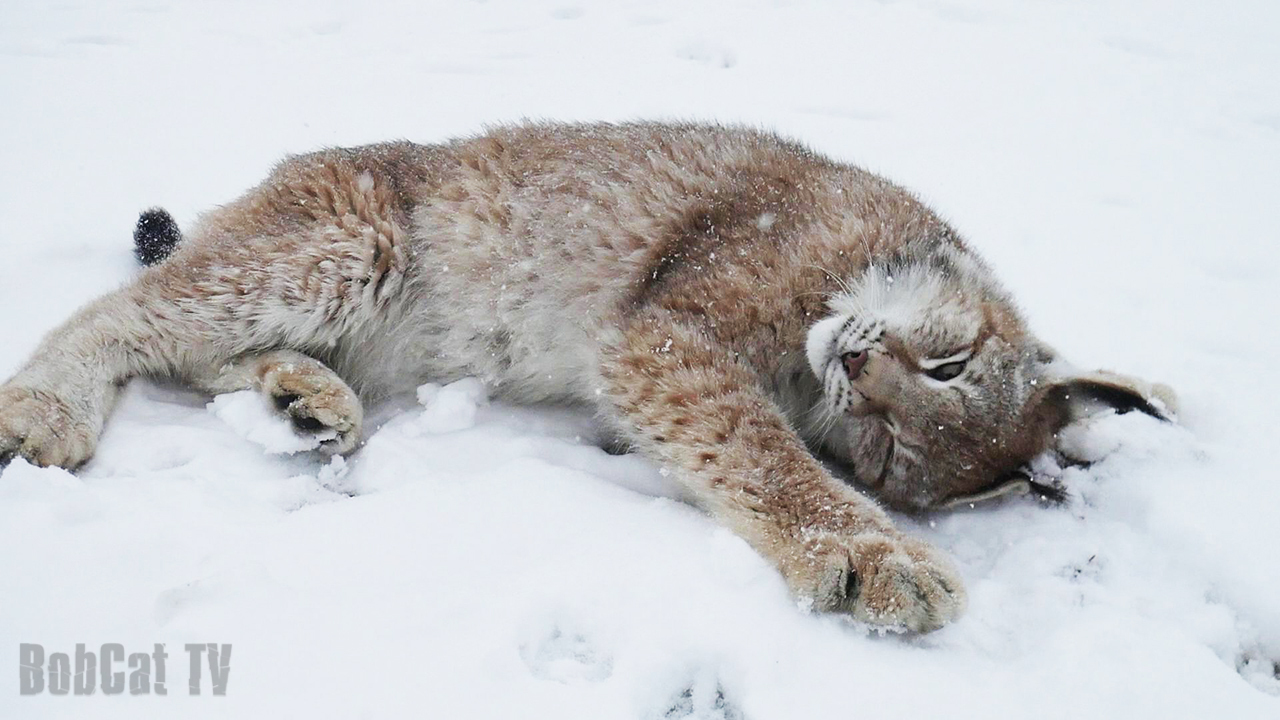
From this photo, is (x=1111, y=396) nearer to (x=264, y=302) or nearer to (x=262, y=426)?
(x=262, y=426)

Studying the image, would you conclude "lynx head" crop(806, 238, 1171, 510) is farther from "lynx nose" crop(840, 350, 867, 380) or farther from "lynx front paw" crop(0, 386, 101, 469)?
"lynx front paw" crop(0, 386, 101, 469)

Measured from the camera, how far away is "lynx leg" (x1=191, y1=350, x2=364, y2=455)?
11.8 ft

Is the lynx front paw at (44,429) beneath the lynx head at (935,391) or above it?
beneath

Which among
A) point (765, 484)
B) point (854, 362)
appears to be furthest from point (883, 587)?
Result: point (854, 362)

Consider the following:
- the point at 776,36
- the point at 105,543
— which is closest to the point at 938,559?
the point at 105,543

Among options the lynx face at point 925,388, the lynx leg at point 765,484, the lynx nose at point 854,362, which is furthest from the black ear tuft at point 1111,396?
the lynx leg at point 765,484

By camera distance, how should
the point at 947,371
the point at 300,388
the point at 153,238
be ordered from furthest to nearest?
the point at 153,238, the point at 300,388, the point at 947,371

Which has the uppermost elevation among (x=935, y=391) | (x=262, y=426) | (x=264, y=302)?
(x=935, y=391)

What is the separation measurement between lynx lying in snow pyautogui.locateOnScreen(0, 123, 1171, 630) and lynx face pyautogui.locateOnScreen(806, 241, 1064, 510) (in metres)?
0.01

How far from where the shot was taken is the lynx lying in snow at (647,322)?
3.46 m

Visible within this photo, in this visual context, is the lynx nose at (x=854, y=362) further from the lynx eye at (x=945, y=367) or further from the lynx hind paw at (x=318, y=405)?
the lynx hind paw at (x=318, y=405)

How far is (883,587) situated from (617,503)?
3.15ft

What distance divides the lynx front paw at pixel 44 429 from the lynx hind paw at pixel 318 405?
0.67m

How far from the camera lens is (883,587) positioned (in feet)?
9.07
